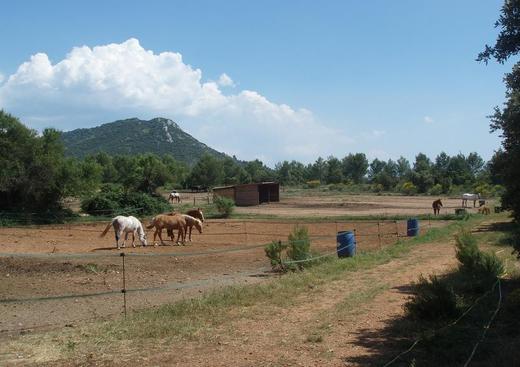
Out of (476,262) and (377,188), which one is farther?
(377,188)

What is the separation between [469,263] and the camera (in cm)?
1237

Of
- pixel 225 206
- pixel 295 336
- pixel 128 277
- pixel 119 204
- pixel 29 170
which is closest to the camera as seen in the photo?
pixel 295 336

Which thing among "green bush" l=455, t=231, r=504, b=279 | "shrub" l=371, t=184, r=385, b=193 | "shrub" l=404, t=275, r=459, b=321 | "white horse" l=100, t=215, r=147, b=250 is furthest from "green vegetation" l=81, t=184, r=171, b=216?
"shrub" l=371, t=184, r=385, b=193

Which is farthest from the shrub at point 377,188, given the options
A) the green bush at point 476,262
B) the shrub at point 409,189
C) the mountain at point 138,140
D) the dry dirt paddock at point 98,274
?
the green bush at point 476,262

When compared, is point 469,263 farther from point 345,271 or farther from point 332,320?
point 332,320

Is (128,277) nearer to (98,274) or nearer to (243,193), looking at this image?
(98,274)

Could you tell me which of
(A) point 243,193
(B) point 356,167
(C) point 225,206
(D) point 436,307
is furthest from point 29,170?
(B) point 356,167

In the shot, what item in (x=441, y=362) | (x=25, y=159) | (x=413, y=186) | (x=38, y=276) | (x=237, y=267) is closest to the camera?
(x=441, y=362)

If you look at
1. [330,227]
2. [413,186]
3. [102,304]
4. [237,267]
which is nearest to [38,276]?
[102,304]

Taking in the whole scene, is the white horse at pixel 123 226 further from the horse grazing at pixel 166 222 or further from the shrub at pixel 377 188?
the shrub at pixel 377 188

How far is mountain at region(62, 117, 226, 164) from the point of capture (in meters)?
171

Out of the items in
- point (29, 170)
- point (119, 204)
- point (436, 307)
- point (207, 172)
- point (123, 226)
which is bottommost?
point (436, 307)

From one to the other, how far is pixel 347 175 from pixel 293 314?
14730cm

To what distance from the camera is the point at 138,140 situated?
583 ft
